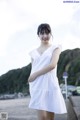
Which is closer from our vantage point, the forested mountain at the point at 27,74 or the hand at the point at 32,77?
the hand at the point at 32,77

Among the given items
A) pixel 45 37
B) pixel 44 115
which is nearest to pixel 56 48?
pixel 45 37

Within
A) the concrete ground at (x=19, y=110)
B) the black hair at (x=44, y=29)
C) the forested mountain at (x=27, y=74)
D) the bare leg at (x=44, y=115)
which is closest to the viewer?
the bare leg at (x=44, y=115)

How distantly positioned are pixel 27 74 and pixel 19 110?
690 mm

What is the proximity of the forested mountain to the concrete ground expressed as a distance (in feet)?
0.85

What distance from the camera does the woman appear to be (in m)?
1.77

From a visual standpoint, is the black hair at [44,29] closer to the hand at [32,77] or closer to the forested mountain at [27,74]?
the hand at [32,77]

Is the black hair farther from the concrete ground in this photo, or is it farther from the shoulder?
the concrete ground

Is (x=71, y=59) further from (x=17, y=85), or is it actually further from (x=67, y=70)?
(x=17, y=85)

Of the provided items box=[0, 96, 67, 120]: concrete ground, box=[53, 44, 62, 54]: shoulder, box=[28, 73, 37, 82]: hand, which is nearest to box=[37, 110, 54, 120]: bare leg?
box=[28, 73, 37, 82]: hand

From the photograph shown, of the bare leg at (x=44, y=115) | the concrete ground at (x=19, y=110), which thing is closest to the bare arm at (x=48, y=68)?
the bare leg at (x=44, y=115)

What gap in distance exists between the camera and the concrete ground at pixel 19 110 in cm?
457

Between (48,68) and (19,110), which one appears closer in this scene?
(48,68)

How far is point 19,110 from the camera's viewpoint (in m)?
5.48

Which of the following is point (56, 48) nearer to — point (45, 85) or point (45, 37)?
point (45, 37)
